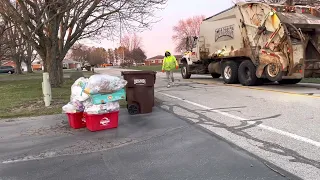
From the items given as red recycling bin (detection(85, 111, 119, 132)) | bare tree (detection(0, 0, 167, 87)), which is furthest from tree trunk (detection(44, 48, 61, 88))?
red recycling bin (detection(85, 111, 119, 132))

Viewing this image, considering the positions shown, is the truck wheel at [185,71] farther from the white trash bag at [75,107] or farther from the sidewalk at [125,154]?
the white trash bag at [75,107]

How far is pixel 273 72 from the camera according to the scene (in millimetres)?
11617

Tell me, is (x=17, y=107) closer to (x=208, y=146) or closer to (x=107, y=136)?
(x=107, y=136)

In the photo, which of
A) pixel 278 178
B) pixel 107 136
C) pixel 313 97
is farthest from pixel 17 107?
pixel 313 97

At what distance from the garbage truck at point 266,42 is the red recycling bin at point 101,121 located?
24.7ft

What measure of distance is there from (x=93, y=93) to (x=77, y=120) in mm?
962

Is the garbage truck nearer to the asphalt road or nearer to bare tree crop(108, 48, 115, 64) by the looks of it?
the asphalt road

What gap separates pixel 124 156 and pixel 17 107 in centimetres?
656

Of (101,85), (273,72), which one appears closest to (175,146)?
(101,85)

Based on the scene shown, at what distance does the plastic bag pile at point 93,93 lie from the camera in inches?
233

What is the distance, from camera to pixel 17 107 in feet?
31.8

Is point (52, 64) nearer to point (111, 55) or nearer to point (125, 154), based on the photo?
point (125, 154)

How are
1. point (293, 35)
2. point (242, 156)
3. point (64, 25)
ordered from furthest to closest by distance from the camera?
point (64, 25), point (293, 35), point (242, 156)

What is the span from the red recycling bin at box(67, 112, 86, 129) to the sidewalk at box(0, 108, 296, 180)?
0.82 ft
